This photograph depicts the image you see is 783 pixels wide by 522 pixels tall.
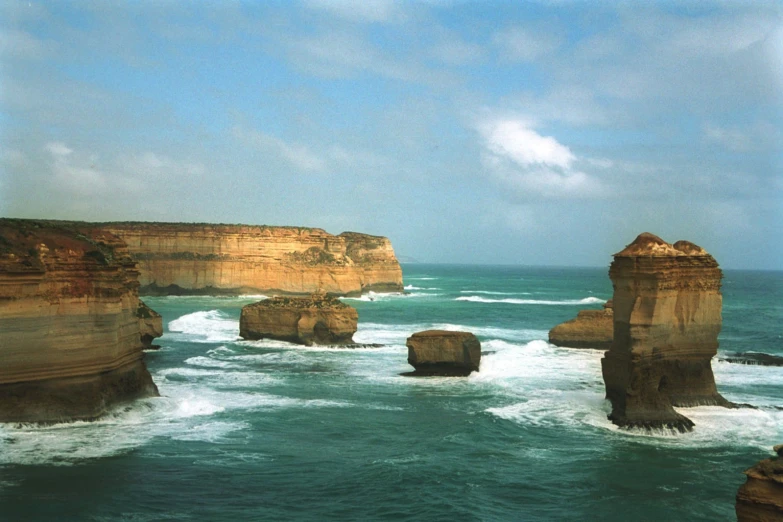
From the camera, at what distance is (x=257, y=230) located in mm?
88688

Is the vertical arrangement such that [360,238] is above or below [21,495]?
above

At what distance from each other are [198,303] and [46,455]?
193 feet

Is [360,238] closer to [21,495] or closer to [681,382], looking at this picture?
[681,382]

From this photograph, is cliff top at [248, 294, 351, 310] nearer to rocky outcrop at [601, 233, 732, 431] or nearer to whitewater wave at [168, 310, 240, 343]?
whitewater wave at [168, 310, 240, 343]

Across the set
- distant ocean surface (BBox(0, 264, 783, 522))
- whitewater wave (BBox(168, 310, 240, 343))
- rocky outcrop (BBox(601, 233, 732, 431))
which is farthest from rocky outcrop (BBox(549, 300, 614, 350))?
whitewater wave (BBox(168, 310, 240, 343))

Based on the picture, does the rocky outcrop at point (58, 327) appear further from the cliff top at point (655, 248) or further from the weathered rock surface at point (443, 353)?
the cliff top at point (655, 248)

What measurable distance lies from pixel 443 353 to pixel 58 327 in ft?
45.1

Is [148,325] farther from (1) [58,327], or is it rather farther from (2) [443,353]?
(1) [58,327]

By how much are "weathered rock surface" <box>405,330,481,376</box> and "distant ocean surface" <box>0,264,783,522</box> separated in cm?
70

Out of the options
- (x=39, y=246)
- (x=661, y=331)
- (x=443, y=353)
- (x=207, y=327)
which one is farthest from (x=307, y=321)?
(x=661, y=331)

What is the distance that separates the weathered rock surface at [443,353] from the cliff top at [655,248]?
8.36 metres

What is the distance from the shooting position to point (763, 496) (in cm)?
815

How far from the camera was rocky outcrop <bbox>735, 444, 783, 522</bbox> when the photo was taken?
318 inches

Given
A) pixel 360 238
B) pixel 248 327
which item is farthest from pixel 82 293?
pixel 360 238
